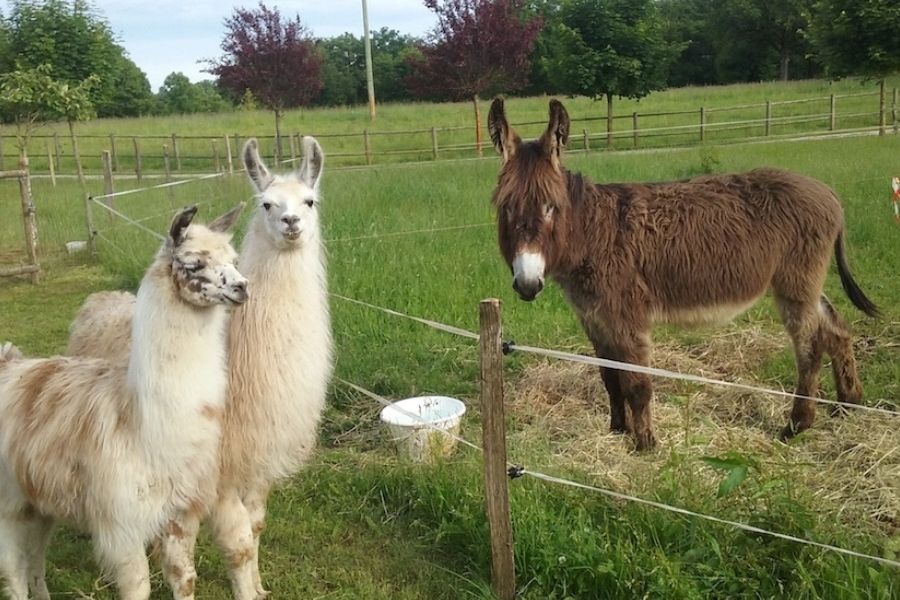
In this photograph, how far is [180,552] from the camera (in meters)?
3.15

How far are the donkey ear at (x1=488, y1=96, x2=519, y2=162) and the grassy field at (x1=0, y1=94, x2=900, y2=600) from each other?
5.71 feet

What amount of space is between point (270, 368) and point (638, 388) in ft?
7.21

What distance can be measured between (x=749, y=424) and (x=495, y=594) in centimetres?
252

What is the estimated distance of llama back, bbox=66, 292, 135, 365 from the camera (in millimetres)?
4180

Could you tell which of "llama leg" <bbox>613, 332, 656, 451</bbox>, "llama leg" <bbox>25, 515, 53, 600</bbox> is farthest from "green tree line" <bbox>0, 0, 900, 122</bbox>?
"llama leg" <bbox>25, 515, 53, 600</bbox>

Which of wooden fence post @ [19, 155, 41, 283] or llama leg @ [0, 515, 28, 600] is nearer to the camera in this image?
llama leg @ [0, 515, 28, 600]

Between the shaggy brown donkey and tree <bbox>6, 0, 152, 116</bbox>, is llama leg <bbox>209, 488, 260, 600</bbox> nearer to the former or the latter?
the shaggy brown donkey

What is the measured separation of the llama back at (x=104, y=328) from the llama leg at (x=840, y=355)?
4282mm

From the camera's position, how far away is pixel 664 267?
185 inches

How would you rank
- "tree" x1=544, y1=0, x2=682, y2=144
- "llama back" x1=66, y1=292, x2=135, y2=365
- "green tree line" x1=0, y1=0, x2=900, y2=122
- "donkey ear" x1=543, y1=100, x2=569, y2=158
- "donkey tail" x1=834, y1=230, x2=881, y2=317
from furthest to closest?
1. "tree" x1=544, y1=0, x2=682, y2=144
2. "green tree line" x1=0, y1=0, x2=900, y2=122
3. "donkey tail" x1=834, y1=230, x2=881, y2=317
4. "donkey ear" x1=543, y1=100, x2=569, y2=158
5. "llama back" x1=66, y1=292, x2=135, y2=365

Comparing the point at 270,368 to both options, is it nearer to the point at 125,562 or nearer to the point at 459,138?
the point at 125,562

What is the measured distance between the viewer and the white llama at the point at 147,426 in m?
3.00

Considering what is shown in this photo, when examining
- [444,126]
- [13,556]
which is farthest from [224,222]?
[444,126]

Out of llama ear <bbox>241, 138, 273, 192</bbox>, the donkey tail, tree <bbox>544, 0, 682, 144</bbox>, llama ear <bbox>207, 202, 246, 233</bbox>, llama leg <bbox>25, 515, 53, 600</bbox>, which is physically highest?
tree <bbox>544, 0, 682, 144</bbox>
